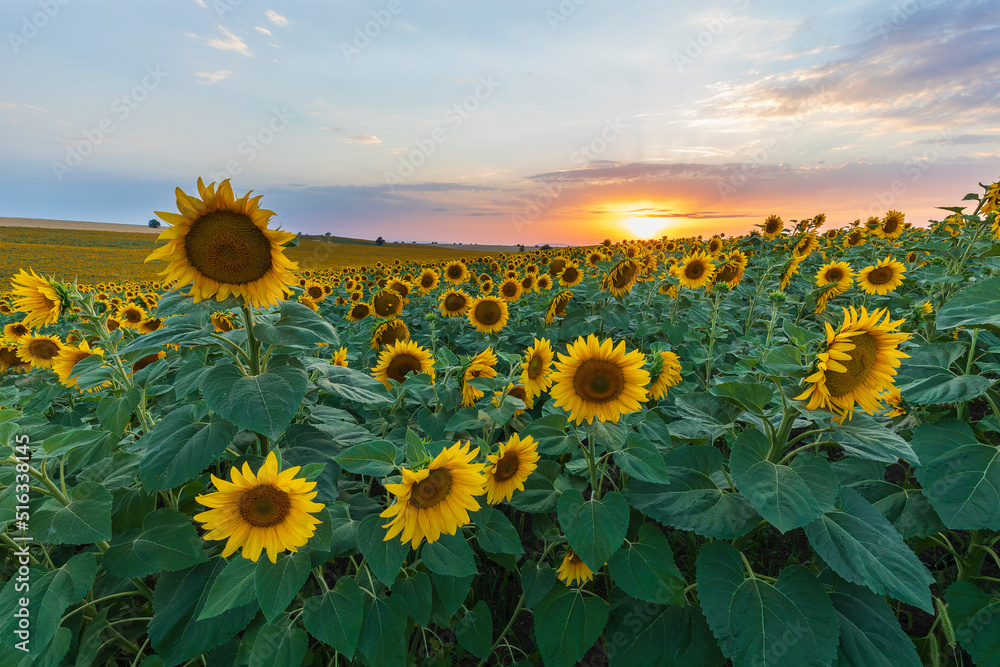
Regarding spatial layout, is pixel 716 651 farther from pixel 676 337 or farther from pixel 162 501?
pixel 676 337

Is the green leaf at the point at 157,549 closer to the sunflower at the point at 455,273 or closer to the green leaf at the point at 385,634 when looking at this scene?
the green leaf at the point at 385,634

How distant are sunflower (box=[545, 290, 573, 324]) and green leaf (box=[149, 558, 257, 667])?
4.53 m

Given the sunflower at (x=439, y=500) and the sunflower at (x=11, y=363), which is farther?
the sunflower at (x=11, y=363)

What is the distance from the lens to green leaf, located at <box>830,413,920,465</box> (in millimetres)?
1599

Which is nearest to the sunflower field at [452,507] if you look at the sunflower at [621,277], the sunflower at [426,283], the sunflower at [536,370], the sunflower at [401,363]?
the sunflower at [536,370]

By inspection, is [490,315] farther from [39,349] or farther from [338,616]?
[39,349]

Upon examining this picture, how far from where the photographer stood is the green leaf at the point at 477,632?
216 cm

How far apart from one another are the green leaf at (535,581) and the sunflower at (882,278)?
19.4 ft

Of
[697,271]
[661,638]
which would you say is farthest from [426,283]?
[661,638]

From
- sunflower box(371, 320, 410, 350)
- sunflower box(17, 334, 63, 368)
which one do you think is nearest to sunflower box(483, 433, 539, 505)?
sunflower box(371, 320, 410, 350)

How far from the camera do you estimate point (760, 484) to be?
1680mm

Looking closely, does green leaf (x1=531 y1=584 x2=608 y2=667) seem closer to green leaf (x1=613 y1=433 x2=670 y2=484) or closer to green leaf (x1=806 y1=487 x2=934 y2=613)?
green leaf (x1=613 y1=433 x2=670 y2=484)

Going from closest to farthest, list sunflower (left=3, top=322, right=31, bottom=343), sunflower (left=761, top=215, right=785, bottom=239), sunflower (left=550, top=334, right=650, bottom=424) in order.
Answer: sunflower (left=550, top=334, right=650, bottom=424) → sunflower (left=3, top=322, right=31, bottom=343) → sunflower (left=761, top=215, right=785, bottom=239)

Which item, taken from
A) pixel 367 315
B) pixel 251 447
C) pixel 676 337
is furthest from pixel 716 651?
pixel 367 315
